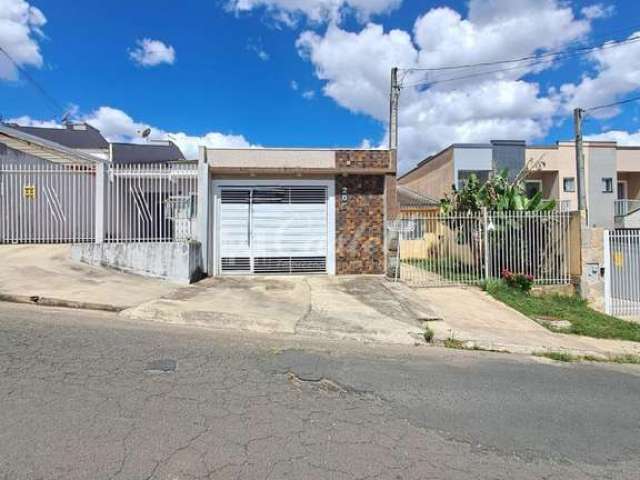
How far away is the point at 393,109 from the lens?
15133 millimetres

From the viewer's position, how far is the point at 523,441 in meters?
3.35

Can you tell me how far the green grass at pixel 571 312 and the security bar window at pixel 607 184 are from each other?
1768 centimetres

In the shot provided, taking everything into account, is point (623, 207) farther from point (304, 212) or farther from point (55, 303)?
point (55, 303)

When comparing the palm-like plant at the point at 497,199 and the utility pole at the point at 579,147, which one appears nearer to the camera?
the palm-like plant at the point at 497,199

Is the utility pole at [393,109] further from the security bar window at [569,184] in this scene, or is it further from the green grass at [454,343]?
the security bar window at [569,184]

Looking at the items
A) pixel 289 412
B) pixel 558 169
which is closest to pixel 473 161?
pixel 558 169

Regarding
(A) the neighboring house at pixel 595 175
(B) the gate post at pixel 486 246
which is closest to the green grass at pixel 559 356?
(B) the gate post at pixel 486 246

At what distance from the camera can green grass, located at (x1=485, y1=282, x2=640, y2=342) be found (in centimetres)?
801

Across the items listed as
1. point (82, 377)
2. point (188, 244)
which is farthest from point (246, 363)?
point (188, 244)

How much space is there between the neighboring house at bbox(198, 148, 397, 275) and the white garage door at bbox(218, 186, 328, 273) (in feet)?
0.09

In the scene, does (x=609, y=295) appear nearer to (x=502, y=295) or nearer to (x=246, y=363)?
(x=502, y=295)

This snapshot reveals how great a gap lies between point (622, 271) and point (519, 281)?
270cm

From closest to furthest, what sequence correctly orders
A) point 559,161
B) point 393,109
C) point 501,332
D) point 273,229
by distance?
point 501,332 → point 273,229 → point 393,109 → point 559,161

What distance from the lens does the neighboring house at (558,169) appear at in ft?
73.9
